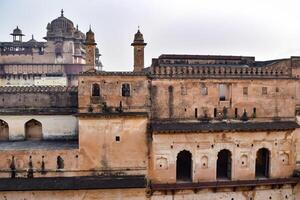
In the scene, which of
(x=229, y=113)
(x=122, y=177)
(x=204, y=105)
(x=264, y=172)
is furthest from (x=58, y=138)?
(x=264, y=172)

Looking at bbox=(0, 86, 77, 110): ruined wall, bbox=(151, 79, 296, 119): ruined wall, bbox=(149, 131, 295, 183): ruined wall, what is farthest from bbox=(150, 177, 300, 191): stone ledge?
bbox=(0, 86, 77, 110): ruined wall

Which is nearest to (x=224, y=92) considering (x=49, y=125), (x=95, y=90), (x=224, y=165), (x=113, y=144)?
(x=224, y=165)

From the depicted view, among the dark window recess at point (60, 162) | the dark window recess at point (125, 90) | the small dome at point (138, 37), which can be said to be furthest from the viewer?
the small dome at point (138, 37)

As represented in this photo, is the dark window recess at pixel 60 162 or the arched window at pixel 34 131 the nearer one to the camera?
the dark window recess at pixel 60 162

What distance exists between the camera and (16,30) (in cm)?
4272

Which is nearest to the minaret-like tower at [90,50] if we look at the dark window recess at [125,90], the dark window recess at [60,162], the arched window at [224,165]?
the dark window recess at [125,90]

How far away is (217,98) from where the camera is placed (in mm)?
22000

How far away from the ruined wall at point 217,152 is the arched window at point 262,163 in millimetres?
454

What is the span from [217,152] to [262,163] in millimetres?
4261

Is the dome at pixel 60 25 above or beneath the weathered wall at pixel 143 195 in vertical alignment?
above

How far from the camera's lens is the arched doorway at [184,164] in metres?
23.0

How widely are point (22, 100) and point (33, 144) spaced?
296 centimetres

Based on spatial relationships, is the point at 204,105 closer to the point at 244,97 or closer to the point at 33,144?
the point at 244,97

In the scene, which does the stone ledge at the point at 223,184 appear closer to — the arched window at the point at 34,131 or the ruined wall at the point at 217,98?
the ruined wall at the point at 217,98
